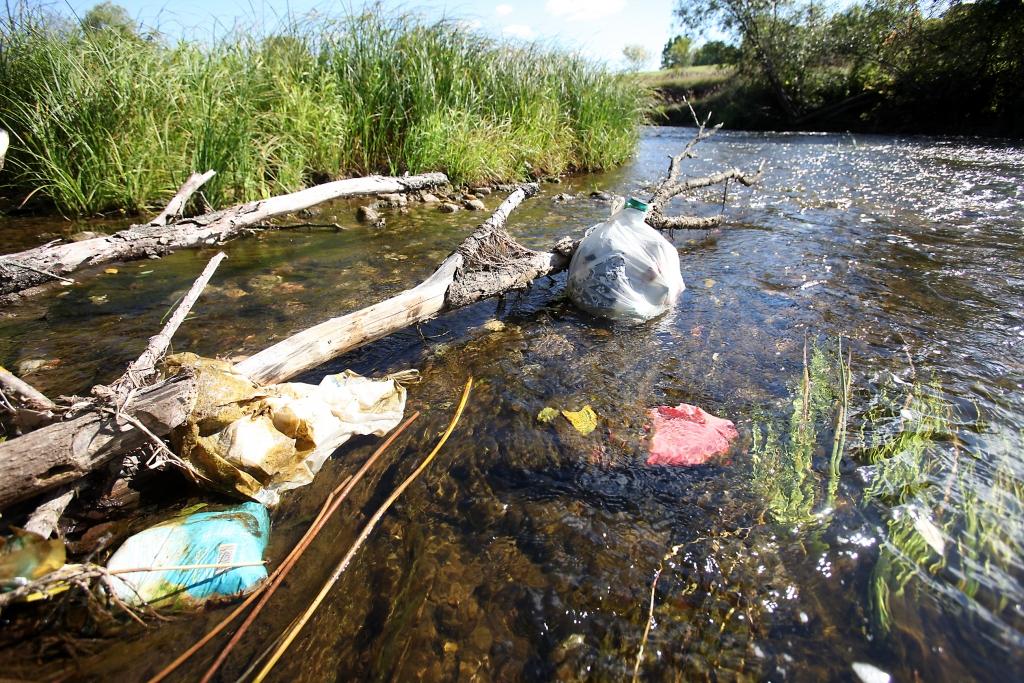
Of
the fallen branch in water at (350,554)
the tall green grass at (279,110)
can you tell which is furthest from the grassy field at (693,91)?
the fallen branch in water at (350,554)

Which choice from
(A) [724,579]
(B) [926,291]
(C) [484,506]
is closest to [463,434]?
(C) [484,506]

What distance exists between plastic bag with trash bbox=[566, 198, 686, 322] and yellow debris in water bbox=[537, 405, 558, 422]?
1052mm

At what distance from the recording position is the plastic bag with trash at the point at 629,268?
2.97 metres

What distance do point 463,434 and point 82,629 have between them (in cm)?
128

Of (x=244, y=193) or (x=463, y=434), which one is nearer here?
(x=463, y=434)

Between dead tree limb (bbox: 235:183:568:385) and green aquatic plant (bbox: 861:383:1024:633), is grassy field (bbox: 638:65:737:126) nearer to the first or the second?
dead tree limb (bbox: 235:183:568:385)

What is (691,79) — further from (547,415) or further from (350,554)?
(350,554)

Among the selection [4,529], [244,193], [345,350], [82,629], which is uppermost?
[244,193]

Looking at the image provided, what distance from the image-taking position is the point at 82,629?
4.28ft

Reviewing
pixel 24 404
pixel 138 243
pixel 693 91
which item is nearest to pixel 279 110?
pixel 138 243

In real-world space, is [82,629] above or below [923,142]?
below

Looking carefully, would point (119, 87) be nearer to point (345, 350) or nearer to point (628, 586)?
point (345, 350)

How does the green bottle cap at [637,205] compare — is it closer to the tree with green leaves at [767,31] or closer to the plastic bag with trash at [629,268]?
the plastic bag with trash at [629,268]

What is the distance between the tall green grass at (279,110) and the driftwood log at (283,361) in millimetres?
3231
